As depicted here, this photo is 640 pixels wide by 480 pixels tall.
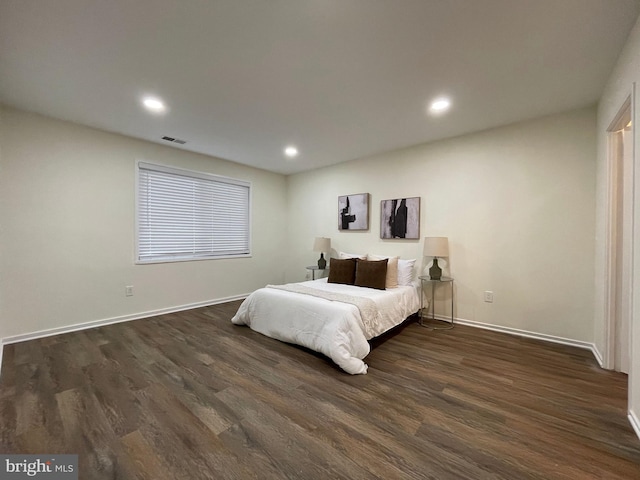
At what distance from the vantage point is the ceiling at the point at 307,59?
1.60 metres

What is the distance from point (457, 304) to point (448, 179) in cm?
172

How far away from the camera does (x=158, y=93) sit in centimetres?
250

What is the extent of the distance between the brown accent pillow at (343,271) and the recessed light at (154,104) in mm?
2795

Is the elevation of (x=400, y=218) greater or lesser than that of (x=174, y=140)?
lesser

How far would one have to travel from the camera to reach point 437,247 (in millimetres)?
3434

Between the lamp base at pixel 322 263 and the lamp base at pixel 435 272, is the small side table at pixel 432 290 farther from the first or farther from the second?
the lamp base at pixel 322 263

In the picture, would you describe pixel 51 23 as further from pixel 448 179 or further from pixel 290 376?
pixel 448 179

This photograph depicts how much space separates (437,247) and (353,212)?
1600mm

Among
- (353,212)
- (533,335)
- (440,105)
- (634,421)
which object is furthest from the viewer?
(353,212)

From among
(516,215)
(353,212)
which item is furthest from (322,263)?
(516,215)

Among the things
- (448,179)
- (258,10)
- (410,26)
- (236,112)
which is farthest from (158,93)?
(448,179)

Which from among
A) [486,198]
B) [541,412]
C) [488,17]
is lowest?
[541,412]

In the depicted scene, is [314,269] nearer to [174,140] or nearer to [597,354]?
[174,140]

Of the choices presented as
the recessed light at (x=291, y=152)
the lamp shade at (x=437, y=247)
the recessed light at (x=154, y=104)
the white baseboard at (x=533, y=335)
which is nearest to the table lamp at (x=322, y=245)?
the recessed light at (x=291, y=152)
